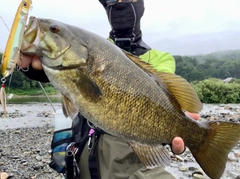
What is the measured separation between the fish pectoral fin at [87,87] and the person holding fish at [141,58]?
514 mm

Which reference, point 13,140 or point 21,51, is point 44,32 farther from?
point 13,140

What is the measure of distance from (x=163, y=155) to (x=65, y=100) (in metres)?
0.97

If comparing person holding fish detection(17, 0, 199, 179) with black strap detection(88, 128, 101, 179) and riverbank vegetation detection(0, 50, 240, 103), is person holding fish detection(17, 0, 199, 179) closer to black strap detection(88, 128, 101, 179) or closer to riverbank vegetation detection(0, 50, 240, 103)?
black strap detection(88, 128, 101, 179)

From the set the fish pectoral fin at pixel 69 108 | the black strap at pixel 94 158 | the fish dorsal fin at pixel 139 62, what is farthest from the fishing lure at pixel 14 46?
the black strap at pixel 94 158

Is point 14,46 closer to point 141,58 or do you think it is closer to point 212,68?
point 141,58

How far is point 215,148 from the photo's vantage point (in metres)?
2.84

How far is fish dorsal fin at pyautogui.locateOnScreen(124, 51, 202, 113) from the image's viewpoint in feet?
9.03

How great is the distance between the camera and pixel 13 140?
10539 mm

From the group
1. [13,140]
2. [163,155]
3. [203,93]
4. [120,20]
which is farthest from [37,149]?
[203,93]

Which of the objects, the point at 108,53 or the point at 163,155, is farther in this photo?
the point at 163,155

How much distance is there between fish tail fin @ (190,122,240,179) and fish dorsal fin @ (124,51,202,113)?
0.86 ft

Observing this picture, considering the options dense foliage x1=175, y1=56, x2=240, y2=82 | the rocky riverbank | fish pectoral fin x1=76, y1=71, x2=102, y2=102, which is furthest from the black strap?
dense foliage x1=175, y1=56, x2=240, y2=82

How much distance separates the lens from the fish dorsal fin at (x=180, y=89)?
9.03 feet

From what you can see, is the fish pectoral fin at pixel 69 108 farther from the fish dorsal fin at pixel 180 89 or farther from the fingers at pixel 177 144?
the fingers at pixel 177 144
